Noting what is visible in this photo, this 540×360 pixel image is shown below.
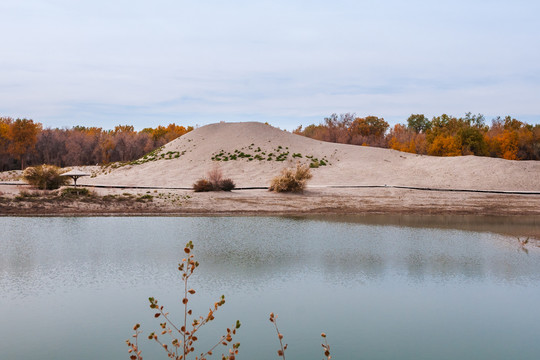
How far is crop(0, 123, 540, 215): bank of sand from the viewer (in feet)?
114

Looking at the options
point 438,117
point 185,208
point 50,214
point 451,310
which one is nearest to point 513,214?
point 185,208

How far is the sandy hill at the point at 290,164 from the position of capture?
47.8 metres

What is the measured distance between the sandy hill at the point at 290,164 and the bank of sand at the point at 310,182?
102mm

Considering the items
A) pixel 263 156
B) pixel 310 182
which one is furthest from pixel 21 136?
pixel 310 182

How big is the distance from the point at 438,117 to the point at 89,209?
94.1 m

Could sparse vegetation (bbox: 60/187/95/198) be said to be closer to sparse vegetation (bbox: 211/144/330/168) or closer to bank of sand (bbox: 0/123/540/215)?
bank of sand (bbox: 0/123/540/215)

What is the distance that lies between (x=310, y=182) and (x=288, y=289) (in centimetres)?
3578

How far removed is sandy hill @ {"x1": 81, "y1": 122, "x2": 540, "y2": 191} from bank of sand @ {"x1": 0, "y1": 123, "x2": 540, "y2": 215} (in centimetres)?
10

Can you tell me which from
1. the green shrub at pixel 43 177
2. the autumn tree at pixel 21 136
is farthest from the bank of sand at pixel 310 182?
the autumn tree at pixel 21 136

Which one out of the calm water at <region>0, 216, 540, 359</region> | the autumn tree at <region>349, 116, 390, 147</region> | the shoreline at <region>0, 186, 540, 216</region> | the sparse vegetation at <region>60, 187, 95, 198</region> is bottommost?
the calm water at <region>0, 216, 540, 359</region>

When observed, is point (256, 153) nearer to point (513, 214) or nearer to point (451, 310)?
point (513, 214)

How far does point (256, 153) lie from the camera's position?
6009 centimetres

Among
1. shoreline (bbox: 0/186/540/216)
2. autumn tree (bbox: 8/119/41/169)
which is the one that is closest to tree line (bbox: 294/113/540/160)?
shoreline (bbox: 0/186/540/216)

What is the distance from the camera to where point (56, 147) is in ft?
279
